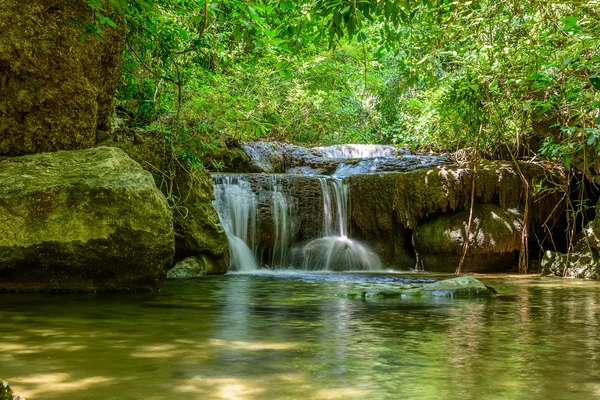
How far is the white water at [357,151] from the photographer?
17.4 m

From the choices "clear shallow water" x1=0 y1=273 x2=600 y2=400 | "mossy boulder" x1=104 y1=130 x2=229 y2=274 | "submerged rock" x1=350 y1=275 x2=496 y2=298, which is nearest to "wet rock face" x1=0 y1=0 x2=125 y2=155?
"mossy boulder" x1=104 y1=130 x2=229 y2=274

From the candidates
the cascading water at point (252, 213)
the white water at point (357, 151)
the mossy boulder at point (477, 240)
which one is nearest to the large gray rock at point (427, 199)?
the mossy boulder at point (477, 240)

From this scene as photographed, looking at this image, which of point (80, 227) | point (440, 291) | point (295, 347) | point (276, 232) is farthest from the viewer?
point (276, 232)

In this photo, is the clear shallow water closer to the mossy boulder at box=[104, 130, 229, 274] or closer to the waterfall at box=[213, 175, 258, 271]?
the mossy boulder at box=[104, 130, 229, 274]

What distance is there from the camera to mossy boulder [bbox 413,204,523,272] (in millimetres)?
12016

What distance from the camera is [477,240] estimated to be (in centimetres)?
1202

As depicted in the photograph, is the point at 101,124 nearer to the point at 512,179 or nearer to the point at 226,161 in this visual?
the point at 226,161

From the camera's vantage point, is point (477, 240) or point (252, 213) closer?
point (477, 240)

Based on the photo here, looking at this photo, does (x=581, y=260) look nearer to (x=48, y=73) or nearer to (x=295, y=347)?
(x=295, y=347)

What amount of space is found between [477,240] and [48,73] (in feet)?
27.0

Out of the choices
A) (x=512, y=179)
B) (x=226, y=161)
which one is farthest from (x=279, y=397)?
(x=226, y=161)

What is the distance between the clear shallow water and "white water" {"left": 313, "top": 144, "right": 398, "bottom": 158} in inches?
432

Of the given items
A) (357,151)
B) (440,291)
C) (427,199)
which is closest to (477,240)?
(427,199)

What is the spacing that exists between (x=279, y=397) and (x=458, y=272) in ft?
31.1
